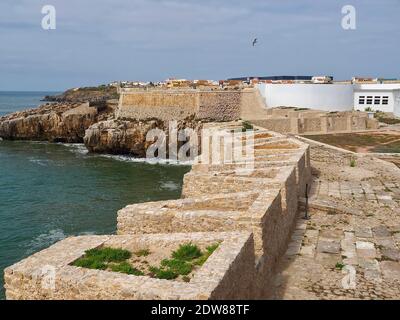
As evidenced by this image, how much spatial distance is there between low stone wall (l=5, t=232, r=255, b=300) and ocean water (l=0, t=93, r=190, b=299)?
7456mm

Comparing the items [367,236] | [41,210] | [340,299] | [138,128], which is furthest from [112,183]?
[340,299]

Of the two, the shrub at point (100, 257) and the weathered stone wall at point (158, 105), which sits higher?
the weathered stone wall at point (158, 105)

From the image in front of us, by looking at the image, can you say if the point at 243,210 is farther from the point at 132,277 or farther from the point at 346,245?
the point at 132,277

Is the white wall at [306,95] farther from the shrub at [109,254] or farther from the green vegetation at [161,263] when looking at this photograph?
the shrub at [109,254]

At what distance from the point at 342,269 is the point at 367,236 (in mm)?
2738

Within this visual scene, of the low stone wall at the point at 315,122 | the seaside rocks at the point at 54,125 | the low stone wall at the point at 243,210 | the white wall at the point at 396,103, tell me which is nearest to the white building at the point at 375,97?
the white wall at the point at 396,103

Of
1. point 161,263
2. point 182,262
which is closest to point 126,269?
point 161,263

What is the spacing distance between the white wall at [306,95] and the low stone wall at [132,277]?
38.3 metres

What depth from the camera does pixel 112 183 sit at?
32.0 meters

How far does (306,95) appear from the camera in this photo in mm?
45219

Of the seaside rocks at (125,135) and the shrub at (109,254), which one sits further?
the seaside rocks at (125,135)

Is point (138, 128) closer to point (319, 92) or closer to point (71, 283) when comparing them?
point (319, 92)

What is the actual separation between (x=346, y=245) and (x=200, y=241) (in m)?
5.25

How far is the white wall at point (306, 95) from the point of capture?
4503cm
